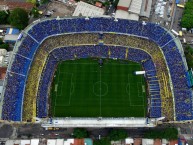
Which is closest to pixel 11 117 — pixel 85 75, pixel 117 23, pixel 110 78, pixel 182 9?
pixel 85 75

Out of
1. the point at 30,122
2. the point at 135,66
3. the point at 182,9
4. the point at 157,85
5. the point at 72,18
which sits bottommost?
the point at 30,122

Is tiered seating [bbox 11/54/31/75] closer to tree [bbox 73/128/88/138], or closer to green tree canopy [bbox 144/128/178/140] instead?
tree [bbox 73/128/88/138]

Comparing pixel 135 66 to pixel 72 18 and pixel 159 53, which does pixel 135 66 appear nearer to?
pixel 159 53

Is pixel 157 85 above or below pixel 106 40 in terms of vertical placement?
below

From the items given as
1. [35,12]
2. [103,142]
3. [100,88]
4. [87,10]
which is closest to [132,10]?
[87,10]

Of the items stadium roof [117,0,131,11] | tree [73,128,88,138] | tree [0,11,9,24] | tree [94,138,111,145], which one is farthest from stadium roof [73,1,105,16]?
tree [94,138,111,145]

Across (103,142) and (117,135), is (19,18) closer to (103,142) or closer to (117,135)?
(103,142)

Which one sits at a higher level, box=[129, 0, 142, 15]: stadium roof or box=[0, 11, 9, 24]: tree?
box=[129, 0, 142, 15]: stadium roof
